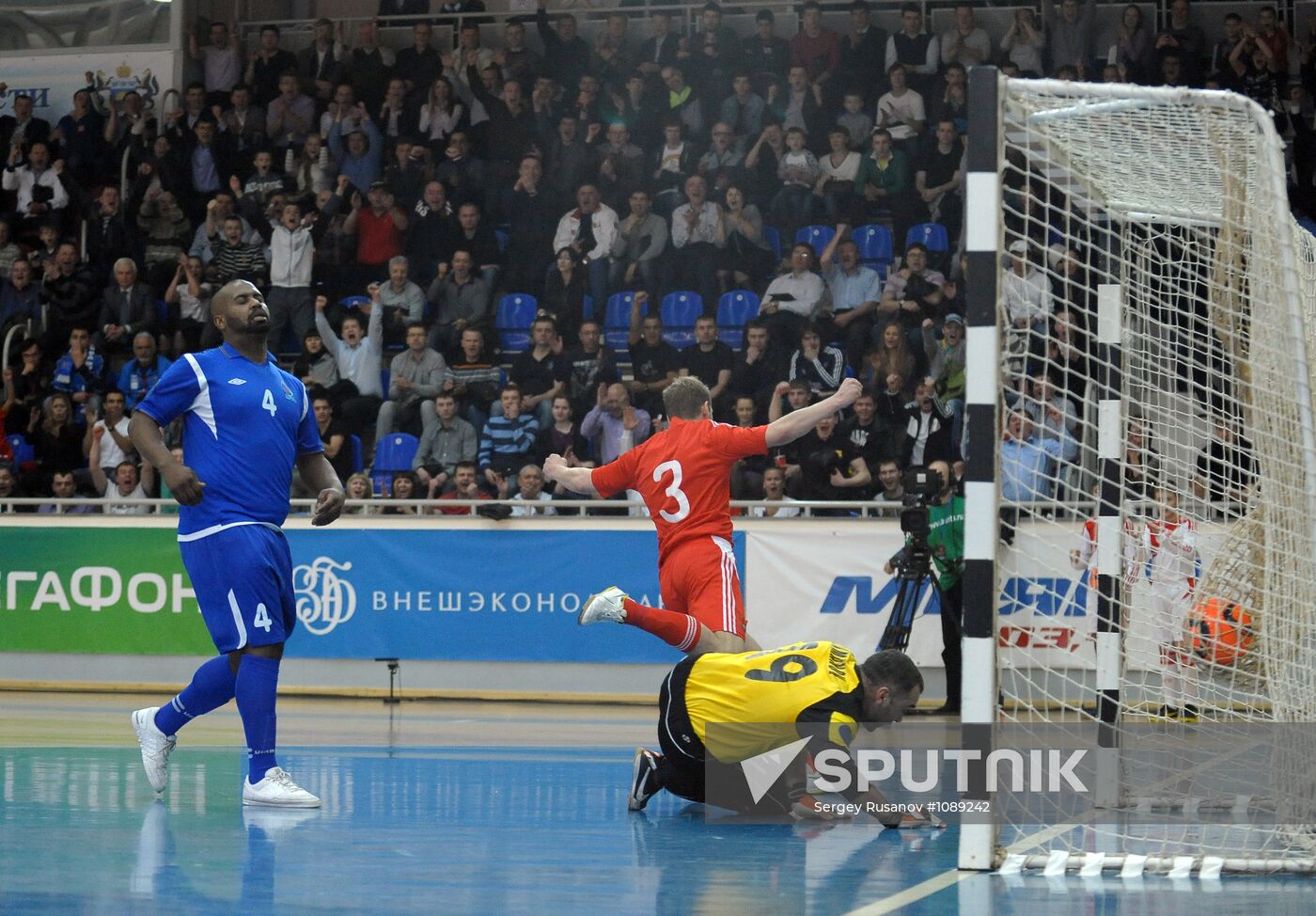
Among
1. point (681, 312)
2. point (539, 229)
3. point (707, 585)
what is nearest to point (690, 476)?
point (707, 585)

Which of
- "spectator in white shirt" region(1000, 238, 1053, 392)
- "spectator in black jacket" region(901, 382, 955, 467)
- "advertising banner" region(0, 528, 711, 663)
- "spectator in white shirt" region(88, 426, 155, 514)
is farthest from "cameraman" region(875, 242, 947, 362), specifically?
"spectator in white shirt" region(1000, 238, 1053, 392)

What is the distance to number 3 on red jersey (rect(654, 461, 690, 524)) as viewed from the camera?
857 centimetres

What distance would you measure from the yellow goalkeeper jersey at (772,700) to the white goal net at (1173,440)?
0.73 m

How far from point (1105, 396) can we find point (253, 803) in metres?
4.58

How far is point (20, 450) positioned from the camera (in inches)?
714

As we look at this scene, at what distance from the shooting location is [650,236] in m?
18.6

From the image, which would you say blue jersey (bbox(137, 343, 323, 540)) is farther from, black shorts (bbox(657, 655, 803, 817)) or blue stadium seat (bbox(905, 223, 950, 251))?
blue stadium seat (bbox(905, 223, 950, 251))

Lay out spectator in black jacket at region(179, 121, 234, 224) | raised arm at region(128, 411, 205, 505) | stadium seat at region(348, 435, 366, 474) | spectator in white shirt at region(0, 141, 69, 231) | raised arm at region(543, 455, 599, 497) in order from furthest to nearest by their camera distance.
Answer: spectator in white shirt at region(0, 141, 69, 231) < spectator in black jacket at region(179, 121, 234, 224) < stadium seat at region(348, 435, 366, 474) < raised arm at region(543, 455, 599, 497) < raised arm at region(128, 411, 205, 505)

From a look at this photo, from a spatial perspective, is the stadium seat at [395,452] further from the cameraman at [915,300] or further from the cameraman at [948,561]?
the cameraman at [948,561]

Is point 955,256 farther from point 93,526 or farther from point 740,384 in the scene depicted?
point 93,526

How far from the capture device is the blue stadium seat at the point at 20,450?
18.0 metres

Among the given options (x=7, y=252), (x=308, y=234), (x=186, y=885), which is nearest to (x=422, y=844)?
(x=186, y=885)

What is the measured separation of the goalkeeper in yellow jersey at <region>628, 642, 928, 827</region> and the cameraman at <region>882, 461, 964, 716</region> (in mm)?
5914

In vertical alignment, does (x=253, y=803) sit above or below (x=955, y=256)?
below
